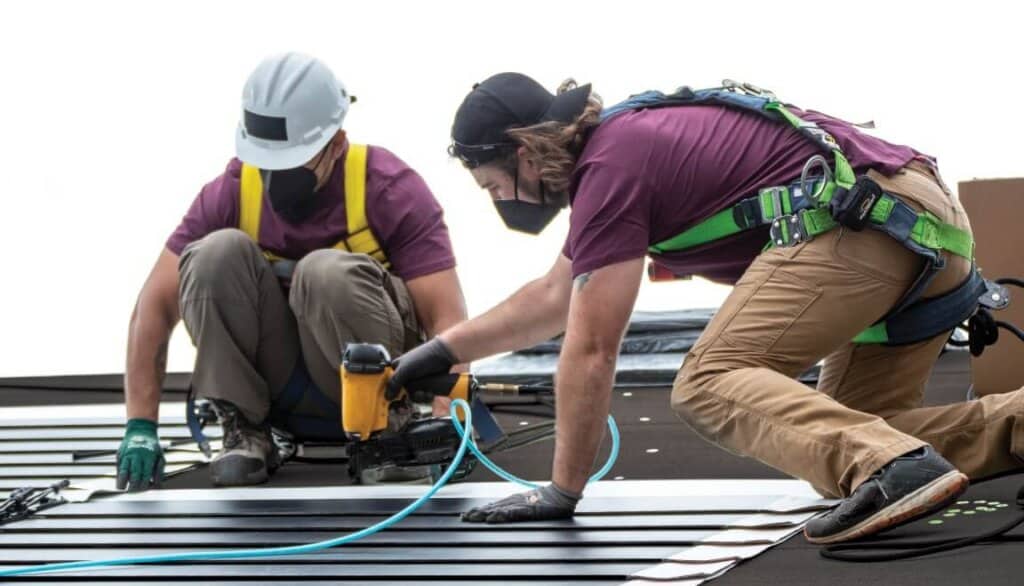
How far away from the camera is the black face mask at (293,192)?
Answer: 3.13 m

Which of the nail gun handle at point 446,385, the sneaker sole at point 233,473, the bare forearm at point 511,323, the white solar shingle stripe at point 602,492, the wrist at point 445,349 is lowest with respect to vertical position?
the sneaker sole at point 233,473

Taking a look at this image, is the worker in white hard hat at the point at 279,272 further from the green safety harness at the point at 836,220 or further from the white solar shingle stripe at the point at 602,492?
the green safety harness at the point at 836,220

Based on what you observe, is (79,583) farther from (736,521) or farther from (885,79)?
(885,79)

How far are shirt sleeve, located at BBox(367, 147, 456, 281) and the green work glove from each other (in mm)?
676

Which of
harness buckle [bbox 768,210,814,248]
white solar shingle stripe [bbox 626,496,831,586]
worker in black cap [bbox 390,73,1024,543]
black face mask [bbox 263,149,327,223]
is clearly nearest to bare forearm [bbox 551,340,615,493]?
worker in black cap [bbox 390,73,1024,543]

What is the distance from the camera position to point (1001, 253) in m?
3.50

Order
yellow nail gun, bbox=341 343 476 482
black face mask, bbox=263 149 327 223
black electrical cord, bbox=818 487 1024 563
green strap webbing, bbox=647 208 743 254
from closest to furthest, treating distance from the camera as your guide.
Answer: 1. black electrical cord, bbox=818 487 1024 563
2. green strap webbing, bbox=647 208 743 254
3. yellow nail gun, bbox=341 343 476 482
4. black face mask, bbox=263 149 327 223

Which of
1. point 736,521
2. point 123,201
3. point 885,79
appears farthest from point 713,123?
point 123,201

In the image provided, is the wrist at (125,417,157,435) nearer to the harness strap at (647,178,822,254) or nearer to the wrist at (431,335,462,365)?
the wrist at (431,335,462,365)

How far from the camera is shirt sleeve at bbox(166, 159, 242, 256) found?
3273 mm

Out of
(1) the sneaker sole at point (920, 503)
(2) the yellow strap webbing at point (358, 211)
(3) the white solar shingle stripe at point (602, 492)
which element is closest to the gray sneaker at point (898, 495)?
(1) the sneaker sole at point (920, 503)

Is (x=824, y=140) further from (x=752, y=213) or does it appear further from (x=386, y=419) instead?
(x=386, y=419)

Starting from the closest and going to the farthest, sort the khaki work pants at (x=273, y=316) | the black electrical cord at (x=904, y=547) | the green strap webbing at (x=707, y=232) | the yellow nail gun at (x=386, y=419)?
the black electrical cord at (x=904, y=547) → the green strap webbing at (x=707, y=232) → the yellow nail gun at (x=386, y=419) → the khaki work pants at (x=273, y=316)

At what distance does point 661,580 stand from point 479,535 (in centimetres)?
48
